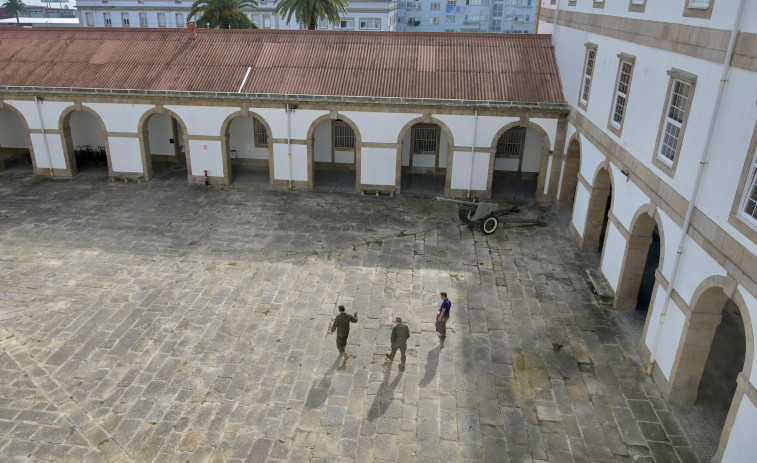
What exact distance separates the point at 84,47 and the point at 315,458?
79.8 feet

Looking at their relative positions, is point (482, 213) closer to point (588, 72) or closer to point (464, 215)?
point (464, 215)

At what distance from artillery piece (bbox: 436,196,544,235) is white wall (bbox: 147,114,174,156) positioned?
1553cm

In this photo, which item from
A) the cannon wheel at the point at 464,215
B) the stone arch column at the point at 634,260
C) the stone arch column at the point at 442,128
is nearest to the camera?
the stone arch column at the point at 634,260

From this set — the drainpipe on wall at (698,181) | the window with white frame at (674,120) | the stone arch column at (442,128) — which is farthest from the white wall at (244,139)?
the drainpipe on wall at (698,181)

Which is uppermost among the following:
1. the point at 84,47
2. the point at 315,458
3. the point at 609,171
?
the point at 84,47

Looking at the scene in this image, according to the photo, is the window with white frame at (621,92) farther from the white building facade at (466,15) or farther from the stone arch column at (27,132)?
the white building facade at (466,15)

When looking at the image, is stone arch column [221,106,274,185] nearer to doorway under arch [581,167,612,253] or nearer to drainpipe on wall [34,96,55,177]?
drainpipe on wall [34,96,55,177]

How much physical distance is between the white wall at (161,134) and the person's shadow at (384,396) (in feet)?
66.9

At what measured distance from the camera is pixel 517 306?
15688 mm

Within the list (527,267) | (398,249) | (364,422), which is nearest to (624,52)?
(527,267)

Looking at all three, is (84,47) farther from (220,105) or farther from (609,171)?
(609,171)

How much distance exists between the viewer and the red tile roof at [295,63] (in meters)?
23.4

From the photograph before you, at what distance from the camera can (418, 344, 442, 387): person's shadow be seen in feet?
41.4

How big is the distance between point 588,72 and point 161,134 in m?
20.7
